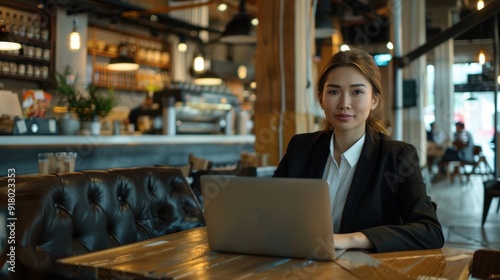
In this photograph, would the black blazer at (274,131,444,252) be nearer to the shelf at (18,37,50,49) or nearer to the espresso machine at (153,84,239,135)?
the espresso machine at (153,84,239,135)

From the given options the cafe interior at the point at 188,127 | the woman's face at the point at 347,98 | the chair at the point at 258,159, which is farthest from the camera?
the chair at the point at 258,159

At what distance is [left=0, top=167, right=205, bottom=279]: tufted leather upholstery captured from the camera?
173 centimetres

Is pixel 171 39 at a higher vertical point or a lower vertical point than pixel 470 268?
higher

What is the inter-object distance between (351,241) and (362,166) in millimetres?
401

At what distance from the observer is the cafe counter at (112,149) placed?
4.72 meters

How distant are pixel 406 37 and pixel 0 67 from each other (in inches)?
264

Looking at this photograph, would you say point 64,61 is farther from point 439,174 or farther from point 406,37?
point 439,174

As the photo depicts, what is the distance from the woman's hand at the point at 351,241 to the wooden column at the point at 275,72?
3.18m

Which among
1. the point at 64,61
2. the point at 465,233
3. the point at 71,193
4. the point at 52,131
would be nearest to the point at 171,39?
the point at 64,61

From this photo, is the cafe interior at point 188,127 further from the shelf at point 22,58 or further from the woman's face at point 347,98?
the woman's face at point 347,98

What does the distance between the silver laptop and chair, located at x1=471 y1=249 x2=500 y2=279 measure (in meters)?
0.45

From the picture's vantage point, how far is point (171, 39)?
11555mm

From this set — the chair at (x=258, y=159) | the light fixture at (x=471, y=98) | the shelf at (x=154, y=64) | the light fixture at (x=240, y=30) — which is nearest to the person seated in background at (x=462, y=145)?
the light fixture at (x=471, y=98)

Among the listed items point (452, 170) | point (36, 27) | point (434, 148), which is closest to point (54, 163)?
point (36, 27)
